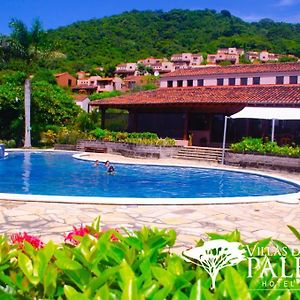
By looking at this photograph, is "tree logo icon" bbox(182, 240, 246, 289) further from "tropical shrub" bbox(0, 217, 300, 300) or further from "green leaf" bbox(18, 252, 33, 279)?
"green leaf" bbox(18, 252, 33, 279)

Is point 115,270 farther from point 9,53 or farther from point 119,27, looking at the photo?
point 119,27

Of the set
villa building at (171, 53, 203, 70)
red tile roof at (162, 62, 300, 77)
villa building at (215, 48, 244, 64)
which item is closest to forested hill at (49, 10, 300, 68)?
villa building at (215, 48, 244, 64)

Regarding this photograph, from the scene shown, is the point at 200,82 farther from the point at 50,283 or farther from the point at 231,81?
the point at 50,283

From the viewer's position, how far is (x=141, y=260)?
2682 mm

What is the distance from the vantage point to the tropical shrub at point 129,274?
212cm

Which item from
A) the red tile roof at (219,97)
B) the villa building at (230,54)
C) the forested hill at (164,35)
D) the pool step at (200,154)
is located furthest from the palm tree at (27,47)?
the villa building at (230,54)

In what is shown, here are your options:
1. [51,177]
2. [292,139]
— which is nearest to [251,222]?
[51,177]

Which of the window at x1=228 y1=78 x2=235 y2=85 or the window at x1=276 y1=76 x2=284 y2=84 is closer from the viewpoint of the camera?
the window at x1=276 y1=76 x2=284 y2=84

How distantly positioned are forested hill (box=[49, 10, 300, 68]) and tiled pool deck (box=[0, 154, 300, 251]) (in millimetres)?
90780

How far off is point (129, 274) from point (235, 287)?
530mm

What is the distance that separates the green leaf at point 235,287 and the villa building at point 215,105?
23.8 meters

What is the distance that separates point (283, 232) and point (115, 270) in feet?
19.5

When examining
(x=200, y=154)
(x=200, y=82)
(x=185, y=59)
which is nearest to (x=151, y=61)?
(x=185, y=59)

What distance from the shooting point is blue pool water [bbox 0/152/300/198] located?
15.0m
